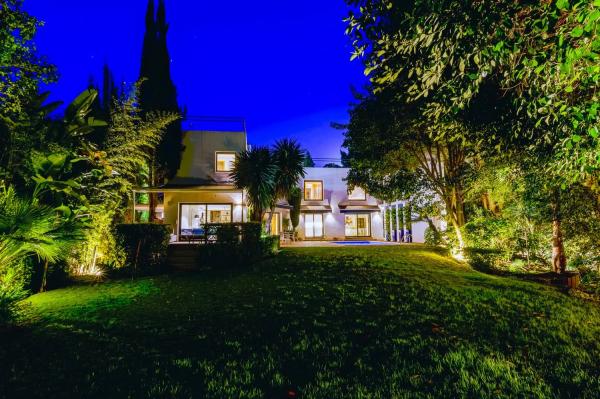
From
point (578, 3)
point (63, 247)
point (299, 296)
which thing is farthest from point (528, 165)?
point (63, 247)

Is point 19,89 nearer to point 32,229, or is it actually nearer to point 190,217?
point 32,229

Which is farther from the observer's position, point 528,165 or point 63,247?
point 528,165

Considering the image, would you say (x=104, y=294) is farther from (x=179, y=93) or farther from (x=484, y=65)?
(x=179, y=93)

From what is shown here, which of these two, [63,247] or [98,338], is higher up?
[63,247]

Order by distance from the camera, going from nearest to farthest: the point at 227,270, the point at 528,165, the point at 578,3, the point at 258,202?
the point at 578,3 → the point at 528,165 → the point at 227,270 → the point at 258,202

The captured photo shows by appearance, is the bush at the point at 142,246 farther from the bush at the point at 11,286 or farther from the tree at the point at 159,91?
the tree at the point at 159,91

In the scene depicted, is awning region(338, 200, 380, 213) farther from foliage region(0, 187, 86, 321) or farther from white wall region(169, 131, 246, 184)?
foliage region(0, 187, 86, 321)

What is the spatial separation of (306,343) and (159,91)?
17689mm

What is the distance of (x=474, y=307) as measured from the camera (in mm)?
6125

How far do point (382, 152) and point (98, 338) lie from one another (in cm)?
1138

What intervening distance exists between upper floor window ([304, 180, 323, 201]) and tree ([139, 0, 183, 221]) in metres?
12.7

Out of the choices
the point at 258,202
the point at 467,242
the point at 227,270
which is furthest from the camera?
the point at 258,202

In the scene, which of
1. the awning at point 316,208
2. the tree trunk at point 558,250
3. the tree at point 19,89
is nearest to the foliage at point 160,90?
the tree at point 19,89

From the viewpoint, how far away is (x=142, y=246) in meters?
10.9
